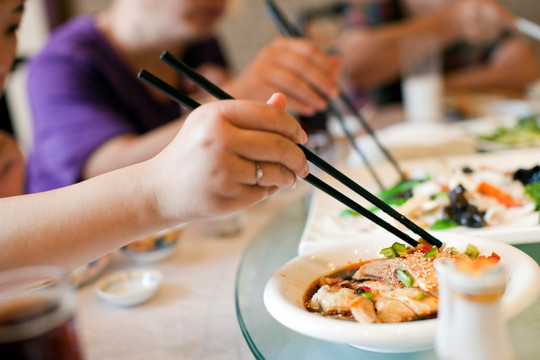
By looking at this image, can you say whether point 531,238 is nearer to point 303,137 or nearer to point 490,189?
point 490,189

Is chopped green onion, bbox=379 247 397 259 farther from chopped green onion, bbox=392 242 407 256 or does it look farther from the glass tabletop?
the glass tabletop

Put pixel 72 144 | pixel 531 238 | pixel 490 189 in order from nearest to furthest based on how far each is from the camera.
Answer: pixel 531 238 < pixel 490 189 < pixel 72 144

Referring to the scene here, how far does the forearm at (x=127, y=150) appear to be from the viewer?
1740 millimetres

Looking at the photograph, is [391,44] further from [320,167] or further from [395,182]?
[320,167]

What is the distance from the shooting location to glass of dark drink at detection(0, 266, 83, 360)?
53 cm

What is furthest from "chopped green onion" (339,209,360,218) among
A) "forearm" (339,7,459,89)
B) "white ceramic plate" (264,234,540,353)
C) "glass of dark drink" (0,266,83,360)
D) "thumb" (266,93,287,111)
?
"forearm" (339,7,459,89)

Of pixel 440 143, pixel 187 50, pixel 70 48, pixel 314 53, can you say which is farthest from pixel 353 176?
pixel 187 50

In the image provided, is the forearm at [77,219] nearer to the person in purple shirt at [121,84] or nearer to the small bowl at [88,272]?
the small bowl at [88,272]

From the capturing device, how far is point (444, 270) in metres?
0.56

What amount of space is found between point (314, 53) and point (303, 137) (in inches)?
39.0

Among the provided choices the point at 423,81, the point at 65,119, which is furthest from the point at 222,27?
the point at 65,119

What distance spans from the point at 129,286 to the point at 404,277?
69 centimetres

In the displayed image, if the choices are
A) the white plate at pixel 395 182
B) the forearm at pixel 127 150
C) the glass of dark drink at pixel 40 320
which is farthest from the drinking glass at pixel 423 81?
the glass of dark drink at pixel 40 320

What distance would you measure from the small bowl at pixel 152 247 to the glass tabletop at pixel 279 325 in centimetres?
24
